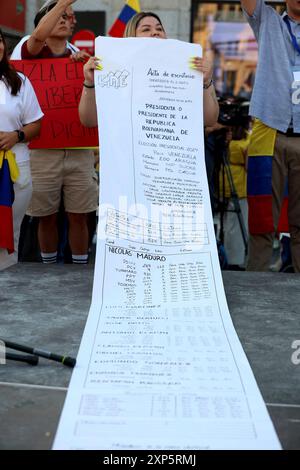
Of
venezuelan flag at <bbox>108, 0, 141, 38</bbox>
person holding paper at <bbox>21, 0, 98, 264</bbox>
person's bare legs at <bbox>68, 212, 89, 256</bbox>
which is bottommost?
person's bare legs at <bbox>68, 212, 89, 256</bbox>

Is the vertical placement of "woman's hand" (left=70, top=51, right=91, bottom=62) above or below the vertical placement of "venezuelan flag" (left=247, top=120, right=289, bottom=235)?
above

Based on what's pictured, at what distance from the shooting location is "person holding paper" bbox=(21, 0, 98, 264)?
371cm

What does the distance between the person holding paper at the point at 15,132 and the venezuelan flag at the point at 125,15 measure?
4.08 feet

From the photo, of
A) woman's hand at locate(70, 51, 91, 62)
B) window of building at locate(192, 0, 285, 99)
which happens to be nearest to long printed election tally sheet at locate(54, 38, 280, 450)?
woman's hand at locate(70, 51, 91, 62)

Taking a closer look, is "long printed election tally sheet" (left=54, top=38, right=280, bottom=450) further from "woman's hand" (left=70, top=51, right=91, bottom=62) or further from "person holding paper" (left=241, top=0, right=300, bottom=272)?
"woman's hand" (left=70, top=51, right=91, bottom=62)

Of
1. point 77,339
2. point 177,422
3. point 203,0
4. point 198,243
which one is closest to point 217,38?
point 203,0

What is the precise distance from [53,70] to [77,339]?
2.20m

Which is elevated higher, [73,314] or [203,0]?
[203,0]

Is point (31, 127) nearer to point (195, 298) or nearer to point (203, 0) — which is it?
point (195, 298)

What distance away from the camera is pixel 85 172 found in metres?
3.79

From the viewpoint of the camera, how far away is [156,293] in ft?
7.53

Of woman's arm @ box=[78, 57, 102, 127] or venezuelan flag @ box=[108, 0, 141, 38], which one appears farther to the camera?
venezuelan flag @ box=[108, 0, 141, 38]

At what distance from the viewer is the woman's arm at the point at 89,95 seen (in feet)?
9.27

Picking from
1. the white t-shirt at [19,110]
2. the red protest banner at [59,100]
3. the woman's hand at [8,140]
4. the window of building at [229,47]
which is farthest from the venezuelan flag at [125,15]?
the window of building at [229,47]
